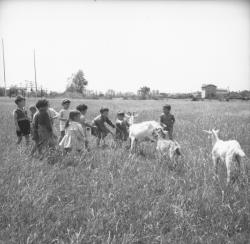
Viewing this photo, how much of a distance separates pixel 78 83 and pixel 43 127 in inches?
3572

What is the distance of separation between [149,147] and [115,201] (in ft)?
13.6

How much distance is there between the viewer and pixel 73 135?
6508 mm

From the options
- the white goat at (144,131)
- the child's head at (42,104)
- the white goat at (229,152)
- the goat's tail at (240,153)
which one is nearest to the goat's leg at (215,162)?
the white goat at (229,152)

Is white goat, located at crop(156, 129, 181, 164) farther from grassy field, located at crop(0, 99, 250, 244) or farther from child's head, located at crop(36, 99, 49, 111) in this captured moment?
child's head, located at crop(36, 99, 49, 111)

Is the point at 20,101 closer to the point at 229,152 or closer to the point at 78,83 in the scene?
the point at 229,152

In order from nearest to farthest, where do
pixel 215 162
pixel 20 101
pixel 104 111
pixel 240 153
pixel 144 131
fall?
pixel 240 153 → pixel 215 162 → pixel 144 131 → pixel 20 101 → pixel 104 111

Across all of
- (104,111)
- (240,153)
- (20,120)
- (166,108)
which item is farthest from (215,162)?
(20,120)

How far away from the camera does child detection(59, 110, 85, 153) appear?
6449mm

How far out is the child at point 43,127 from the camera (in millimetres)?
6285

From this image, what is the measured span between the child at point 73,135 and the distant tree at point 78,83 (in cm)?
8916

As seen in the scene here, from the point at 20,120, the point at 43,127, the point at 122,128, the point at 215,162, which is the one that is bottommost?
the point at 215,162

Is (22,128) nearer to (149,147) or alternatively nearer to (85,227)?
(149,147)

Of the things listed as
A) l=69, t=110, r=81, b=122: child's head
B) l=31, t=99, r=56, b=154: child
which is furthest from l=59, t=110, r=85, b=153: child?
l=31, t=99, r=56, b=154: child

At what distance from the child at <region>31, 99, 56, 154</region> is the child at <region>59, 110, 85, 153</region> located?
0.34 meters
